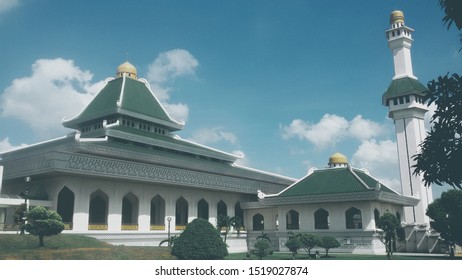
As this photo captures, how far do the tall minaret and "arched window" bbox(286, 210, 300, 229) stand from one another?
37.4 feet

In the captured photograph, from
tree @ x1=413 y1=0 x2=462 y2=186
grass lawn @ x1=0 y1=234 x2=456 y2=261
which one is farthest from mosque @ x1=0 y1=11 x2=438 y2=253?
tree @ x1=413 y1=0 x2=462 y2=186

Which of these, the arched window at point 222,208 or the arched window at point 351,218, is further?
the arched window at point 222,208

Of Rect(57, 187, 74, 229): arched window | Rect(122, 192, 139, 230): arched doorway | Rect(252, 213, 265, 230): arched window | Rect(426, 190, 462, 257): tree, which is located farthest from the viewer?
Rect(252, 213, 265, 230): arched window

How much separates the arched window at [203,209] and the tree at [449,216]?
16888 millimetres

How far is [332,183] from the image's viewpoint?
3412 centimetres

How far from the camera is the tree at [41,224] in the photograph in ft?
64.9

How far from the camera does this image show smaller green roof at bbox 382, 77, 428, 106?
1649 inches

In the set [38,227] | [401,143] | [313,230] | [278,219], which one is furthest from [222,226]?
[401,143]

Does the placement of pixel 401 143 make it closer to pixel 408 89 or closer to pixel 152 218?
pixel 408 89

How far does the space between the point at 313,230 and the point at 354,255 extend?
4676 mm

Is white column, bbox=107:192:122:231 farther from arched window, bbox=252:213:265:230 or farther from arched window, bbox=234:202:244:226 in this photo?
arched window, bbox=252:213:265:230

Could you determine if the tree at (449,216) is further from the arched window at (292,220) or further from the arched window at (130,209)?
the arched window at (130,209)

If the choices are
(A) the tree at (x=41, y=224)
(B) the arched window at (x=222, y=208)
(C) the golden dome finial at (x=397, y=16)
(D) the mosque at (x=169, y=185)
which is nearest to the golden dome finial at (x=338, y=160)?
(D) the mosque at (x=169, y=185)

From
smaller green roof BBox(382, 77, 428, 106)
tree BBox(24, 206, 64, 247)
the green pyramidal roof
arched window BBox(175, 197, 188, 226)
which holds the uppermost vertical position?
smaller green roof BBox(382, 77, 428, 106)
